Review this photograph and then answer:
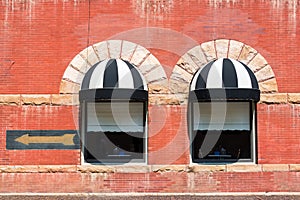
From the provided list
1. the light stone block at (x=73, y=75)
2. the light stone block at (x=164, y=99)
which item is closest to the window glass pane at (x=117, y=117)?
the light stone block at (x=164, y=99)

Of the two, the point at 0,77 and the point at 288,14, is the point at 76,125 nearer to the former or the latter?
the point at 0,77

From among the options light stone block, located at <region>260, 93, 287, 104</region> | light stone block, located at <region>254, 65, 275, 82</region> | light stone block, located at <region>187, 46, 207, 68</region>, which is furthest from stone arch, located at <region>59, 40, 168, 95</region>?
light stone block, located at <region>260, 93, 287, 104</region>

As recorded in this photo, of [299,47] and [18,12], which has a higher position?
[18,12]

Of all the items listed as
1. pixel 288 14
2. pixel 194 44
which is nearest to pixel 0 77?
pixel 194 44

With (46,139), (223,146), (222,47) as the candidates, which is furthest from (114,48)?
(223,146)

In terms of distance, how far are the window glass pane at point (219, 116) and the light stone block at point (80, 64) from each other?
3.32 meters

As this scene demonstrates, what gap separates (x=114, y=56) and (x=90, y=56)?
2.28 feet

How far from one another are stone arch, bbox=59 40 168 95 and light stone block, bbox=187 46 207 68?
3.13 ft

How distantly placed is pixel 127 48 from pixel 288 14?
15.8 ft

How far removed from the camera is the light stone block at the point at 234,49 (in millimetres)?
12305

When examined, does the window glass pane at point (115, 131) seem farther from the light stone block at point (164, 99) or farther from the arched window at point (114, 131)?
the light stone block at point (164, 99)

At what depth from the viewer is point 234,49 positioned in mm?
12320

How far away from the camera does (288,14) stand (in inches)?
490

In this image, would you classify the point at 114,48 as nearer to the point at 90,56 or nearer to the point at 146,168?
the point at 90,56
